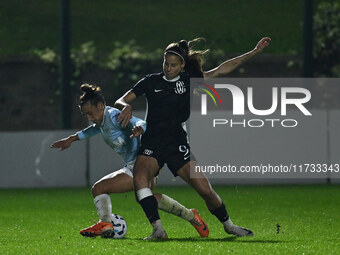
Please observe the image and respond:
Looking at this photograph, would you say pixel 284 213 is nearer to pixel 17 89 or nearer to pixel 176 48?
pixel 176 48

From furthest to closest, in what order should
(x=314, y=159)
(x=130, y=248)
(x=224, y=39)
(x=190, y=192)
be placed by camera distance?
(x=224, y=39) < (x=314, y=159) < (x=190, y=192) < (x=130, y=248)

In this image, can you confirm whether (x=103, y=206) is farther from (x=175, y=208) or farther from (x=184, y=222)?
(x=184, y=222)

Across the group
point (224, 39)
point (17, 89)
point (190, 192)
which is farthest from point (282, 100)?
point (224, 39)

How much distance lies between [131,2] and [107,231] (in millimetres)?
31570

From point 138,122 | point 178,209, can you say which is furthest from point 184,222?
point 138,122

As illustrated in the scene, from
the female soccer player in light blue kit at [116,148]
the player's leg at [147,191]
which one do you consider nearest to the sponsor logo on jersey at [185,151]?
the player's leg at [147,191]

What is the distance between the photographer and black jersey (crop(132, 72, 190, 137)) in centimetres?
913

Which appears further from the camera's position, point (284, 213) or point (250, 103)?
point (250, 103)

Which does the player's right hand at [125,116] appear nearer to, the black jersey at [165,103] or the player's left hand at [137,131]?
the player's left hand at [137,131]

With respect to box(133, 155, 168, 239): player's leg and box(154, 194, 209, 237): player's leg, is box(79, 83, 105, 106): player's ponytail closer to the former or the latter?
box(133, 155, 168, 239): player's leg

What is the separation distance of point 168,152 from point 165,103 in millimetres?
461

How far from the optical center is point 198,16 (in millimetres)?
38750

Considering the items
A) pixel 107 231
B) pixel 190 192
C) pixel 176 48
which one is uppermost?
pixel 176 48

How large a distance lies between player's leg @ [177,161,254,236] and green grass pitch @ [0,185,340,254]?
115mm
